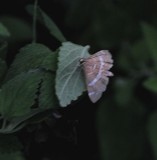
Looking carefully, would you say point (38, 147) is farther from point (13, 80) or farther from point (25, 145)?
point (13, 80)

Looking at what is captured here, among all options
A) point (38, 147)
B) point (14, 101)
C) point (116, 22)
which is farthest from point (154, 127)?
point (14, 101)

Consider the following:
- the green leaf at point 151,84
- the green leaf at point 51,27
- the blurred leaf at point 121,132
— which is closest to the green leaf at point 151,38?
the green leaf at point 151,84

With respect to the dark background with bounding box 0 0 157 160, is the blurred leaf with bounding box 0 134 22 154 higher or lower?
higher

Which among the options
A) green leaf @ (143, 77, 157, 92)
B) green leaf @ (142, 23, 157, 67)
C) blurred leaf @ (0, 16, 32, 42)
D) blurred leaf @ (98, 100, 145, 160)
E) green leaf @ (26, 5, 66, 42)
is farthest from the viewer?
blurred leaf @ (98, 100, 145, 160)

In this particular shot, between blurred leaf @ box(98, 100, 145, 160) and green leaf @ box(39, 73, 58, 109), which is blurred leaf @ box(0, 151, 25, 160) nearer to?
green leaf @ box(39, 73, 58, 109)

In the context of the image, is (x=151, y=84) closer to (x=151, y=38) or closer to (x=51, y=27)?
(x=151, y=38)

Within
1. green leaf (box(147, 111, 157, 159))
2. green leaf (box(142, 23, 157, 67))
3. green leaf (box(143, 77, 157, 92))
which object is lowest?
green leaf (box(147, 111, 157, 159))

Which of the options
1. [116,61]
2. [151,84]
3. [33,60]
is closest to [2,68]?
[33,60]

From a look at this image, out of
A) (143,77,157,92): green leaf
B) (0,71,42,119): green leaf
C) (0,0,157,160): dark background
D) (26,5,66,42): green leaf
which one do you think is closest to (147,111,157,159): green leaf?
(0,0,157,160): dark background
